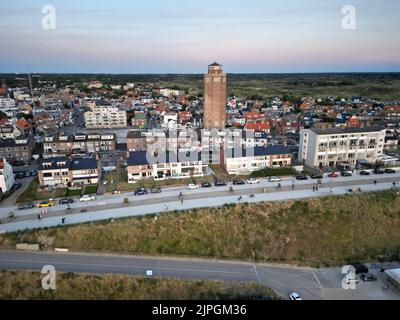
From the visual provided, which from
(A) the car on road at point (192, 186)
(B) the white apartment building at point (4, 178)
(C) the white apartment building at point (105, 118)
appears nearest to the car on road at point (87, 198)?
(B) the white apartment building at point (4, 178)

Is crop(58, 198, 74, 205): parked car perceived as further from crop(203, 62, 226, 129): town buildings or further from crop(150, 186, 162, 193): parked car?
crop(203, 62, 226, 129): town buildings

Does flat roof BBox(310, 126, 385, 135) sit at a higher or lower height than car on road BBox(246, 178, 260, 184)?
higher

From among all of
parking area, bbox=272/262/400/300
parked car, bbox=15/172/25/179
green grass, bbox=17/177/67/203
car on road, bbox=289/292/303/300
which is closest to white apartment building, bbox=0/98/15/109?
parked car, bbox=15/172/25/179

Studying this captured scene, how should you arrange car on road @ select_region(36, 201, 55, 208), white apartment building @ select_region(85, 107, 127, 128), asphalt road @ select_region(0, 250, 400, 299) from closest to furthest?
asphalt road @ select_region(0, 250, 400, 299), car on road @ select_region(36, 201, 55, 208), white apartment building @ select_region(85, 107, 127, 128)

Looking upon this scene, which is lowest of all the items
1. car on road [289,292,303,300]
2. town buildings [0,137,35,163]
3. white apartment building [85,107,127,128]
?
car on road [289,292,303,300]

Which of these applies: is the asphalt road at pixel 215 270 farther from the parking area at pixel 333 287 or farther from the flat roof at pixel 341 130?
the flat roof at pixel 341 130

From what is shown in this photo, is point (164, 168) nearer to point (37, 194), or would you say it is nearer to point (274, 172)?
point (274, 172)

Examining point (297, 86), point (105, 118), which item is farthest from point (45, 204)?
point (297, 86)
